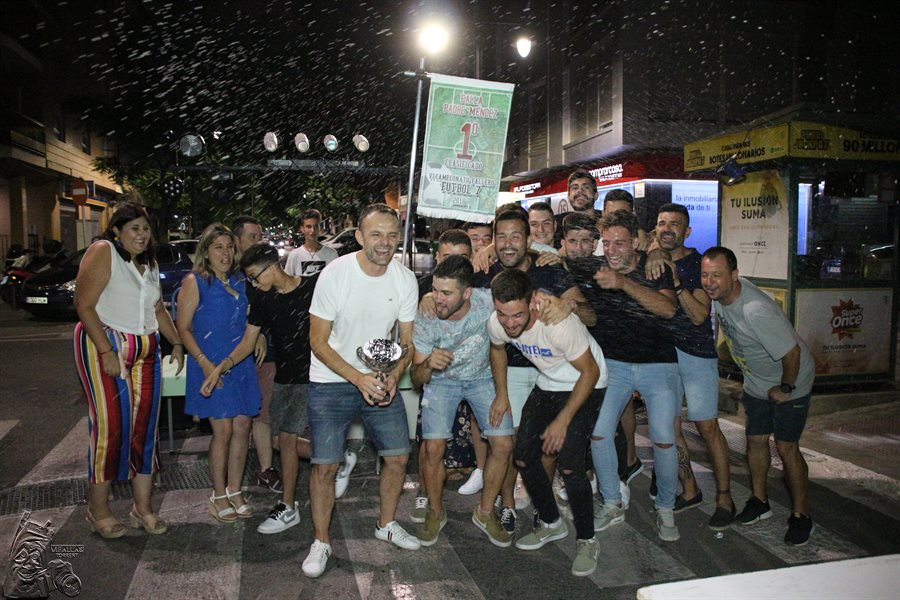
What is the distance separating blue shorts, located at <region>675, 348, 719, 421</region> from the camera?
15.0 ft

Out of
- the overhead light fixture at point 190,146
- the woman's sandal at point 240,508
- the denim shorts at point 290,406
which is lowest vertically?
the woman's sandal at point 240,508

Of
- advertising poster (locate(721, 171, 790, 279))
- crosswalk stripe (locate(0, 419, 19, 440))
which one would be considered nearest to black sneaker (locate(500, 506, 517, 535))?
advertising poster (locate(721, 171, 790, 279))

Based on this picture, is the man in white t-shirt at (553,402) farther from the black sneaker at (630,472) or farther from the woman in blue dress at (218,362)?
the woman in blue dress at (218,362)

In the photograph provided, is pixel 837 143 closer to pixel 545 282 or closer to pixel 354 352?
pixel 545 282

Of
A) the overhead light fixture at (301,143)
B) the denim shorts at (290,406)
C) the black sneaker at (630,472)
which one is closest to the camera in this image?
the denim shorts at (290,406)

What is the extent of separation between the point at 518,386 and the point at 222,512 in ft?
6.92

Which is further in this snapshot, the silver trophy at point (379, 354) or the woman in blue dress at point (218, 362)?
the woman in blue dress at point (218, 362)

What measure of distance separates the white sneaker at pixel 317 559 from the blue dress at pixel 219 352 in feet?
3.78

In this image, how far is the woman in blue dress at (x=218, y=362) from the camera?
4.64 meters

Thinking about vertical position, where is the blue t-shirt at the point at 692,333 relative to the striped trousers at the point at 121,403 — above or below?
above

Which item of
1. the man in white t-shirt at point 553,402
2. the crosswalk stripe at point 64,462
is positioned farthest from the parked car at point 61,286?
the man in white t-shirt at point 553,402

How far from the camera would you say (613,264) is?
4.42 metres

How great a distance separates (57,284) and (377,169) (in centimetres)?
882

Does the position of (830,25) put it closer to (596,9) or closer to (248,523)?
(596,9)
